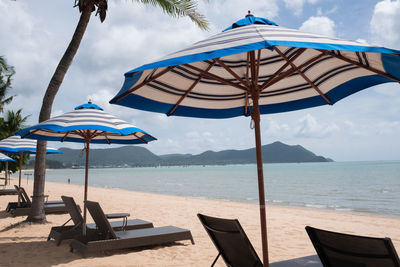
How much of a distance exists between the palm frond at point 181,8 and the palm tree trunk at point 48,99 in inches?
81.8

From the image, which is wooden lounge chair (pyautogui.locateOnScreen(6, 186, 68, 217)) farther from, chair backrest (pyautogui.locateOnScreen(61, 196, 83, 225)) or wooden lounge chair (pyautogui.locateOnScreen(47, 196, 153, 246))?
chair backrest (pyautogui.locateOnScreen(61, 196, 83, 225))

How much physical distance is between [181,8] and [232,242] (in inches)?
324

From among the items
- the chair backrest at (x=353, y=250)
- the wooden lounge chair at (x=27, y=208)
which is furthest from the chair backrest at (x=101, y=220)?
the wooden lounge chair at (x=27, y=208)

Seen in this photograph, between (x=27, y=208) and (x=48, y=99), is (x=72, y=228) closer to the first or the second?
(x=48, y=99)

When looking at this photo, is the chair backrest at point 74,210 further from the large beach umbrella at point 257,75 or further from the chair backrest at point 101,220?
the large beach umbrella at point 257,75

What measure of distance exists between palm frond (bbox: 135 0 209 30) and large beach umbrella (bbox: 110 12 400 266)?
5889 millimetres

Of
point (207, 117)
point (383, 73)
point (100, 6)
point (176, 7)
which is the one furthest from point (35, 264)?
point (176, 7)

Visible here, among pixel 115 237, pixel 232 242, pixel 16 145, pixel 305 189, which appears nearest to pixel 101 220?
pixel 115 237

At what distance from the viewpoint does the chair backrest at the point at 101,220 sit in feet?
16.4

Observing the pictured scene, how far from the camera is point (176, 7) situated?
9680mm

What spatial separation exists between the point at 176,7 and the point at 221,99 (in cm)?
611

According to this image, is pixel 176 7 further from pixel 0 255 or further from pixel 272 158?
pixel 272 158

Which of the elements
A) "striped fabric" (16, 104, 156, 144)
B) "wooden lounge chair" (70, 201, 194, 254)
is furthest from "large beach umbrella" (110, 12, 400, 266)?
"wooden lounge chair" (70, 201, 194, 254)

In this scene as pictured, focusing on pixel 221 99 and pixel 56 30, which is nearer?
pixel 221 99
